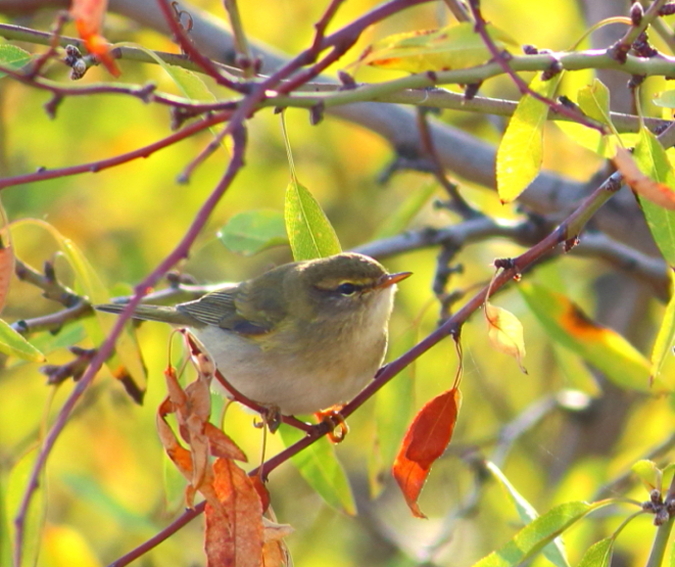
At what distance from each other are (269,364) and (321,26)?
2222 mm

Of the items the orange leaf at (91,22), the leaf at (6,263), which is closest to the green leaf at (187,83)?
the leaf at (6,263)

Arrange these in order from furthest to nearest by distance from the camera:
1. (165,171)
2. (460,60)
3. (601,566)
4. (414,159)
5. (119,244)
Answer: (119,244)
(165,171)
(414,159)
(601,566)
(460,60)

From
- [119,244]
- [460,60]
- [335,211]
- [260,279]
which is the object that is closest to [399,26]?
[335,211]

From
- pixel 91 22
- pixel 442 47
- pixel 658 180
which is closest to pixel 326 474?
pixel 658 180

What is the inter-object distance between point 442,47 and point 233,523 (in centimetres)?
115

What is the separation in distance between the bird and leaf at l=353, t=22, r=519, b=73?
63.1 inches

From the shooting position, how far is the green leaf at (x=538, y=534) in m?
2.38

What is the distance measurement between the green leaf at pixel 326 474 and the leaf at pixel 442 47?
168 cm

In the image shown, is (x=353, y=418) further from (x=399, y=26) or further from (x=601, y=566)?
(x=601, y=566)

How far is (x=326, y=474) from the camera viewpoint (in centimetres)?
329

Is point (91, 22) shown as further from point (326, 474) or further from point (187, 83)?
point (326, 474)

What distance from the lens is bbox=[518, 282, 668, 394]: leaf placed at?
11.7 ft

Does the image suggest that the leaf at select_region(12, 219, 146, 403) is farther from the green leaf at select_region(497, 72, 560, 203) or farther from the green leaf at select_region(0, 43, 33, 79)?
the green leaf at select_region(497, 72, 560, 203)

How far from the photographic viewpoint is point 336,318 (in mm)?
3865
